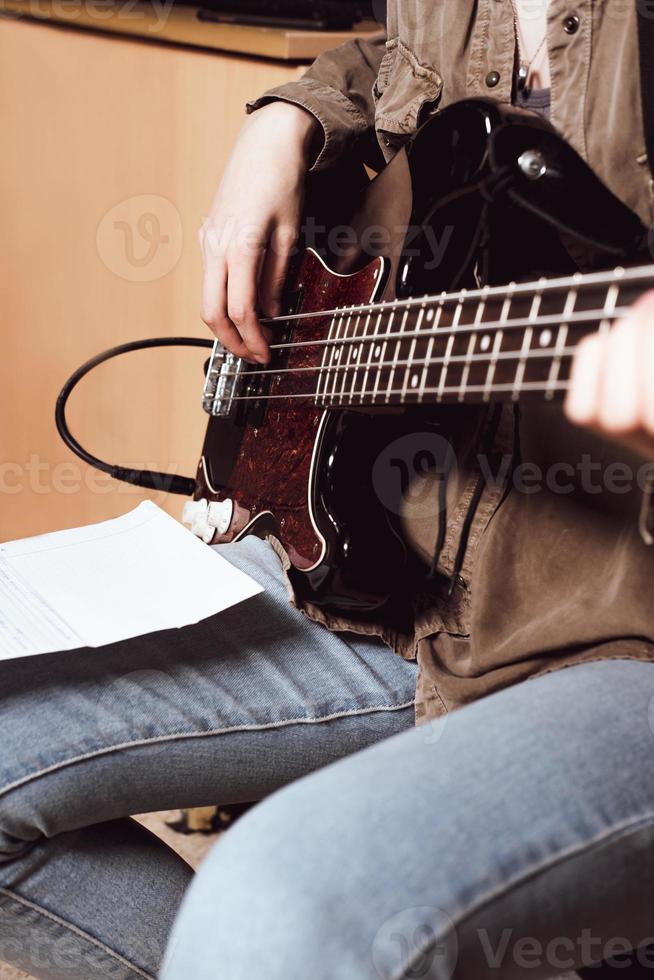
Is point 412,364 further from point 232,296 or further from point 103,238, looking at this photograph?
point 103,238

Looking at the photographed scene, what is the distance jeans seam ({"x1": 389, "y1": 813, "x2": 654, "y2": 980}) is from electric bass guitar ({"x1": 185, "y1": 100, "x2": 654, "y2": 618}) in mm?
224

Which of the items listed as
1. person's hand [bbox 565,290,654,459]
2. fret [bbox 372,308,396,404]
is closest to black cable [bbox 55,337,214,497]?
fret [bbox 372,308,396,404]

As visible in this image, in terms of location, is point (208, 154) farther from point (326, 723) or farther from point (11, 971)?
point (11, 971)

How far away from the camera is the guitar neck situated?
1.43 feet

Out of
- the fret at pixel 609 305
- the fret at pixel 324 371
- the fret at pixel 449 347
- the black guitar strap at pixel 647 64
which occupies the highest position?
the black guitar strap at pixel 647 64

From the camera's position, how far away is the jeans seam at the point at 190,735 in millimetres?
614

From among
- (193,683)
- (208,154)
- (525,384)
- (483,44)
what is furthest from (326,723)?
(208,154)

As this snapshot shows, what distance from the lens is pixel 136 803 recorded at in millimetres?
655

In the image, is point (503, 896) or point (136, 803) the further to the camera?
point (136, 803)

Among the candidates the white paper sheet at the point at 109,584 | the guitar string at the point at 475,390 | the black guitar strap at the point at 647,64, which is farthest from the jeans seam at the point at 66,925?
the black guitar strap at the point at 647,64

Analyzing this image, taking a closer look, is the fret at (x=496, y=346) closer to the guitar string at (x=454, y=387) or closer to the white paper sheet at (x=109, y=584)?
the guitar string at (x=454, y=387)

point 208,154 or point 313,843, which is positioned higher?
point 208,154

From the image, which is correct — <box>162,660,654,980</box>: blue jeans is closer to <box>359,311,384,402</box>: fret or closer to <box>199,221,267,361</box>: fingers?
<box>359,311,384,402</box>: fret

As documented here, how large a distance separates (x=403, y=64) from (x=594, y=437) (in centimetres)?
43
